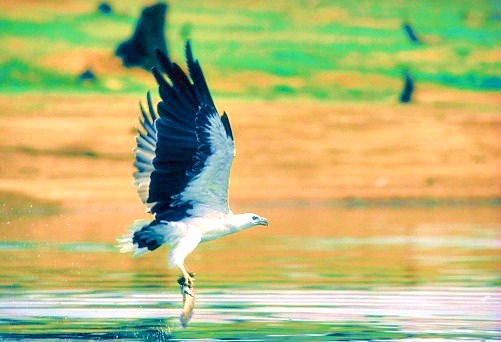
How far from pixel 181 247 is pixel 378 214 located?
18487 millimetres

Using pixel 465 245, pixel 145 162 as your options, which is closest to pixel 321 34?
pixel 465 245

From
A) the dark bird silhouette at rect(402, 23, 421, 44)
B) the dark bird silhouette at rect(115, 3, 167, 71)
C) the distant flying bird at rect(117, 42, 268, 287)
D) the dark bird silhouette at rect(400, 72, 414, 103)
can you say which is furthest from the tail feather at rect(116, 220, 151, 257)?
the dark bird silhouette at rect(402, 23, 421, 44)

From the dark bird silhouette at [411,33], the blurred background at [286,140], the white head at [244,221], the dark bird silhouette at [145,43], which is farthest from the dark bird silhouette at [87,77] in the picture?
the white head at [244,221]

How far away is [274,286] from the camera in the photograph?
18.7 metres

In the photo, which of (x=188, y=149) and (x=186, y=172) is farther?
(x=186, y=172)

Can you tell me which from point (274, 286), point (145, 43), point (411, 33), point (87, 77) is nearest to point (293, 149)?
point (87, 77)

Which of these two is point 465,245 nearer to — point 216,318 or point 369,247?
point 369,247

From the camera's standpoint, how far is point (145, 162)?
17922 mm

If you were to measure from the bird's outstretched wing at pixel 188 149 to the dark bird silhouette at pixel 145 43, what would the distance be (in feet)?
116

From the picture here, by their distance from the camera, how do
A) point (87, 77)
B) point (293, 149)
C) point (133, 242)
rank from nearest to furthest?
point (133, 242), point (293, 149), point (87, 77)

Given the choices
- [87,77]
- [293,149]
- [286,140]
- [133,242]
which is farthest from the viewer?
[87,77]

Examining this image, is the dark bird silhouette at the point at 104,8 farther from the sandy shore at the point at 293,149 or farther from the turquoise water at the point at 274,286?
the turquoise water at the point at 274,286

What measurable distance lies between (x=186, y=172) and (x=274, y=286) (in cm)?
320

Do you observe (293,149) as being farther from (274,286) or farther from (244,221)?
(244,221)
